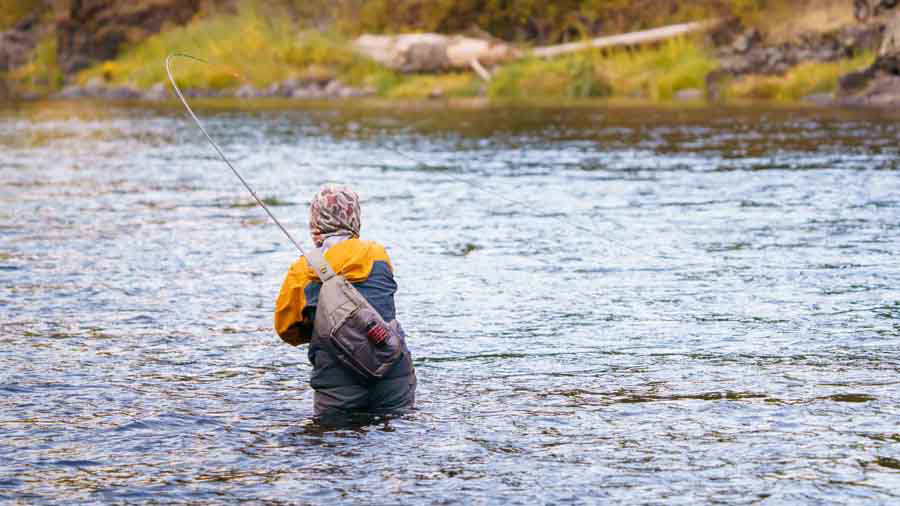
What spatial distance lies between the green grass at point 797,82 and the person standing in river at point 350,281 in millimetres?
29942

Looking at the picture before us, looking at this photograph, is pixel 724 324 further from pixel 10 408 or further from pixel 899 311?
pixel 10 408

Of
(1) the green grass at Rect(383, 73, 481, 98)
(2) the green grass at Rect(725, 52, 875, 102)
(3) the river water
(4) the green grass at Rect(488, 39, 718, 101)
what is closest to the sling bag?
(3) the river water

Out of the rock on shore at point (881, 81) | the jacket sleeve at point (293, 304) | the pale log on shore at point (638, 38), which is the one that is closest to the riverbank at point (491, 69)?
the pale log on shore at point (638, 38)

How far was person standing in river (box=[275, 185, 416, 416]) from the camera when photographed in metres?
6.11

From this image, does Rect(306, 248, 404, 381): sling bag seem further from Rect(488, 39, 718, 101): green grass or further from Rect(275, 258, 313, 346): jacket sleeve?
Rect(488, 39, 718, 101): green grass

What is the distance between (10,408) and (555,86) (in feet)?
116

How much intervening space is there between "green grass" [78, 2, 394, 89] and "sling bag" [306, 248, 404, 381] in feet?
132

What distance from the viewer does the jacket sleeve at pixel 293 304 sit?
240 inches

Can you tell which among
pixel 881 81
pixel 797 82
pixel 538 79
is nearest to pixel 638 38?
pixel 538 79

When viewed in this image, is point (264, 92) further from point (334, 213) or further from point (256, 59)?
point (334, 213)

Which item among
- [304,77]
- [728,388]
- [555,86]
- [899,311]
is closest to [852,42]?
[555,86]

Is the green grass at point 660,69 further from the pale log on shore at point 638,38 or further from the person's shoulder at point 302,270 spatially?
the person's shoulder at point 302,270

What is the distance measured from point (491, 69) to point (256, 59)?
10.2m

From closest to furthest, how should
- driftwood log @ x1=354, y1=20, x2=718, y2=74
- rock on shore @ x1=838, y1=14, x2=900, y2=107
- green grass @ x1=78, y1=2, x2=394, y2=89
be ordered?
rock on shore @ x1=838, y1=14, x2=900, y2=107, driftwood log @ x1=354, y1=20, x2=718, y2=74, green grass @ x1=78, y1=2, x2=394, y2=89
